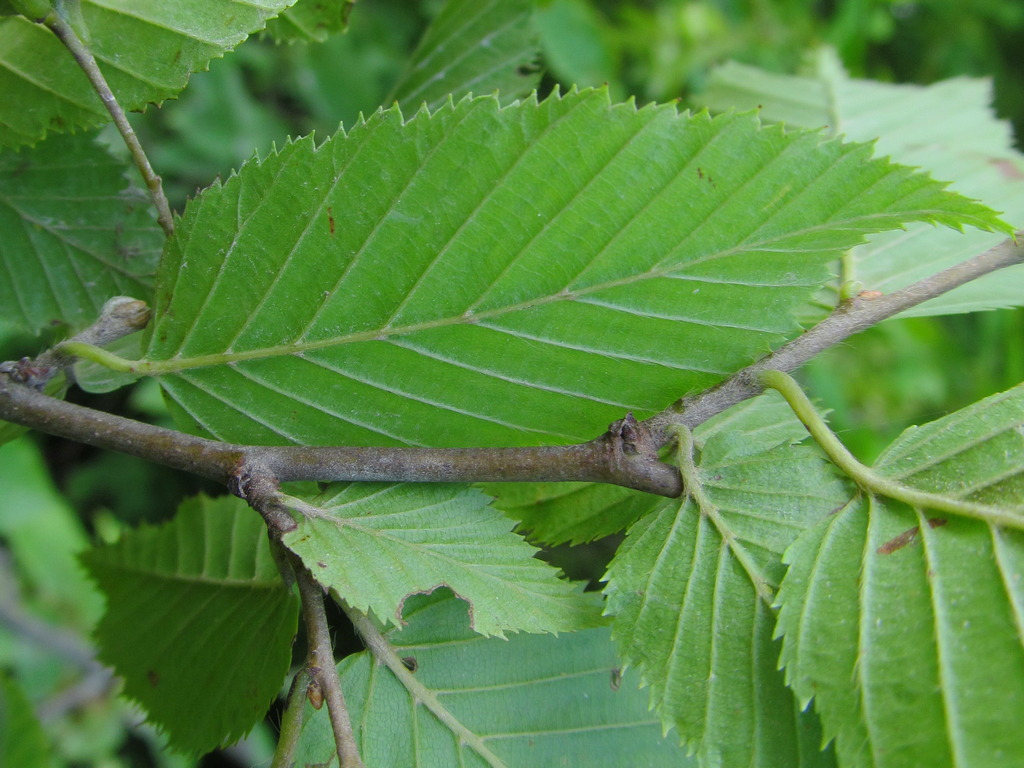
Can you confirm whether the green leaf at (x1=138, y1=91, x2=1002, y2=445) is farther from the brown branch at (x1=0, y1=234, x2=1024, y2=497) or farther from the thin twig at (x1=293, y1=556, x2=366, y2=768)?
the thin twig at (x1=293, y1=556, x2=366, y2=768)

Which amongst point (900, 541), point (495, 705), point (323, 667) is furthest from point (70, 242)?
point (900, 541)

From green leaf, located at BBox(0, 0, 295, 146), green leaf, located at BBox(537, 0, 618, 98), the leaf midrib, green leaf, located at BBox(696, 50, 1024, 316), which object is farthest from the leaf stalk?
green leaf, located at BBox(537, 0, 618, 98)

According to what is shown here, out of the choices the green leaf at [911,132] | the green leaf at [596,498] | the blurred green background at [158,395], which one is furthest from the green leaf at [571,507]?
the blurred green background at [158,395]

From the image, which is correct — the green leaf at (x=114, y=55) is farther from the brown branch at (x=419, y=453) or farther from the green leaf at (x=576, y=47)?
the green leaf at (x=576, y=47)

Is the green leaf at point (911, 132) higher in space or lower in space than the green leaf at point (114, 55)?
lower

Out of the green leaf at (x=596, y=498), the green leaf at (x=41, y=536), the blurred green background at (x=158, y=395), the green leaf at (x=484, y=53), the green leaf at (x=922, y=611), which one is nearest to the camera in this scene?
the green leaf at (x=922, y=611)

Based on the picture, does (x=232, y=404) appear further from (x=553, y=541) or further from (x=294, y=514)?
(x=553, y=541)
